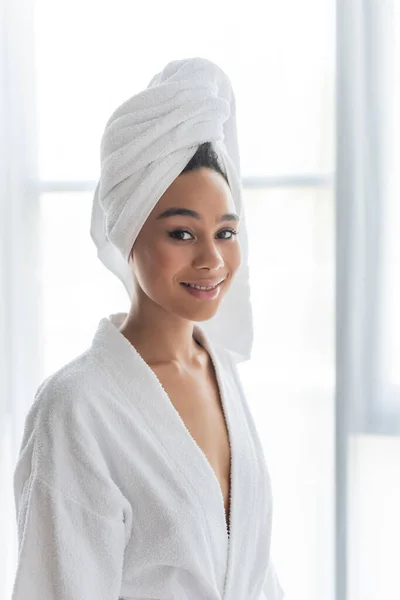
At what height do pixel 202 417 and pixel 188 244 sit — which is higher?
pixel 188 244

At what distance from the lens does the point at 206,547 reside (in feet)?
3.75

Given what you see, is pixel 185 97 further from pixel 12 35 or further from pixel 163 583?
pixel 12 35

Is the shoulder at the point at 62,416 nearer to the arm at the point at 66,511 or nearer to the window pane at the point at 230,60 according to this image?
the arm at the point at 66,511

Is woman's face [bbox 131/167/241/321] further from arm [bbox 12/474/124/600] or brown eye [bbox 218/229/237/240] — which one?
arm [bbox 12/474/124/600]

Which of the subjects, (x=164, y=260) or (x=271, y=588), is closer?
(x=164, y=260)

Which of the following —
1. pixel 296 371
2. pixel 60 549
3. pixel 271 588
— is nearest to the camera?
pixel 60 549

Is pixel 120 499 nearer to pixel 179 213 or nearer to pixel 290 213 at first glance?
pixel 179 213

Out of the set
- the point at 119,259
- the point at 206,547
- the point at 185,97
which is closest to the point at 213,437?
the point at 206,547

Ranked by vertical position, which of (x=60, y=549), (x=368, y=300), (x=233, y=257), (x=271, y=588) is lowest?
(x=271, y=588)

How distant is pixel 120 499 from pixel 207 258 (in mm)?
372

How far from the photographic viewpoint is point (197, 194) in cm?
115

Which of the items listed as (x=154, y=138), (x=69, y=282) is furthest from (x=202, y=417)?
(x=69, y=282)

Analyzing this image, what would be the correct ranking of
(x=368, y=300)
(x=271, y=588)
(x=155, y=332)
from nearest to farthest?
(x=155, y=332)
(x=271, y=588)
(x=368, y=300)

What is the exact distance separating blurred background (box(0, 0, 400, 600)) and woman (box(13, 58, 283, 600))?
1.88ft
